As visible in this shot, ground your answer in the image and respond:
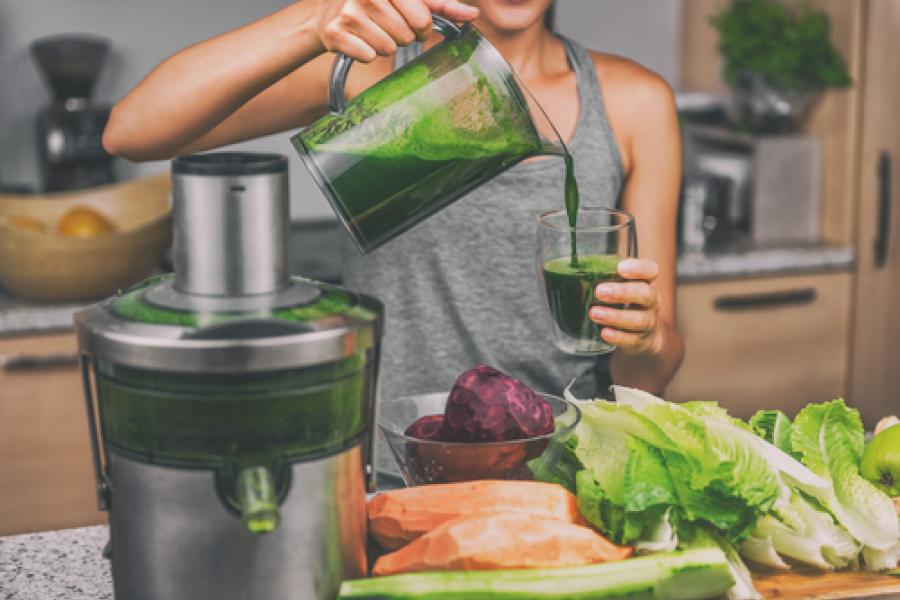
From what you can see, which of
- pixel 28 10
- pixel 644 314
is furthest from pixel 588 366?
pixel 28 10

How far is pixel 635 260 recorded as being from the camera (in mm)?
1154

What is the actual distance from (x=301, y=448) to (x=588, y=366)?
37.4 inches

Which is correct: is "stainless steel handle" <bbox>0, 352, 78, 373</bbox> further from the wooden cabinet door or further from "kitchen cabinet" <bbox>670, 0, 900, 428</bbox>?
the wooden cabinet door

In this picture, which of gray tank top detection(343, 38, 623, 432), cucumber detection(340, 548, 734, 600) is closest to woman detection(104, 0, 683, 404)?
gray tank top detection(343, 38, 623, 432)

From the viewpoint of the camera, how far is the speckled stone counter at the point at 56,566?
1.06 metres

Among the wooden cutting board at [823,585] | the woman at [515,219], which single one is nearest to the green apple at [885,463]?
the wooden cutting board at [823,585]

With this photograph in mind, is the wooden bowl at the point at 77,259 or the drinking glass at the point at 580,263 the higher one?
the drinking glass at the point at 580,263

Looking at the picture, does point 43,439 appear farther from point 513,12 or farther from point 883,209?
point 883,209

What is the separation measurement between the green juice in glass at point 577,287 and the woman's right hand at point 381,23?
0.89 feet

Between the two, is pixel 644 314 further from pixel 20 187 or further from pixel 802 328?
pixel 20 187

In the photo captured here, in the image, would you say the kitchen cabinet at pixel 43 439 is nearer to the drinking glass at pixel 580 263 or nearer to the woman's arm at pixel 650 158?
the woman's arm at pixel 650 158

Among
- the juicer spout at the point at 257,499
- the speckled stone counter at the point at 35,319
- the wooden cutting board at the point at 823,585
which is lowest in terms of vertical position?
the wooden cutting board at the point at 823,585

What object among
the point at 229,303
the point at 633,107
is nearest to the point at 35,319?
the point at 633,107

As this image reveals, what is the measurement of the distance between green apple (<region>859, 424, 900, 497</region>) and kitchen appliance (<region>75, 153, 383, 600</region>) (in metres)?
0.55
